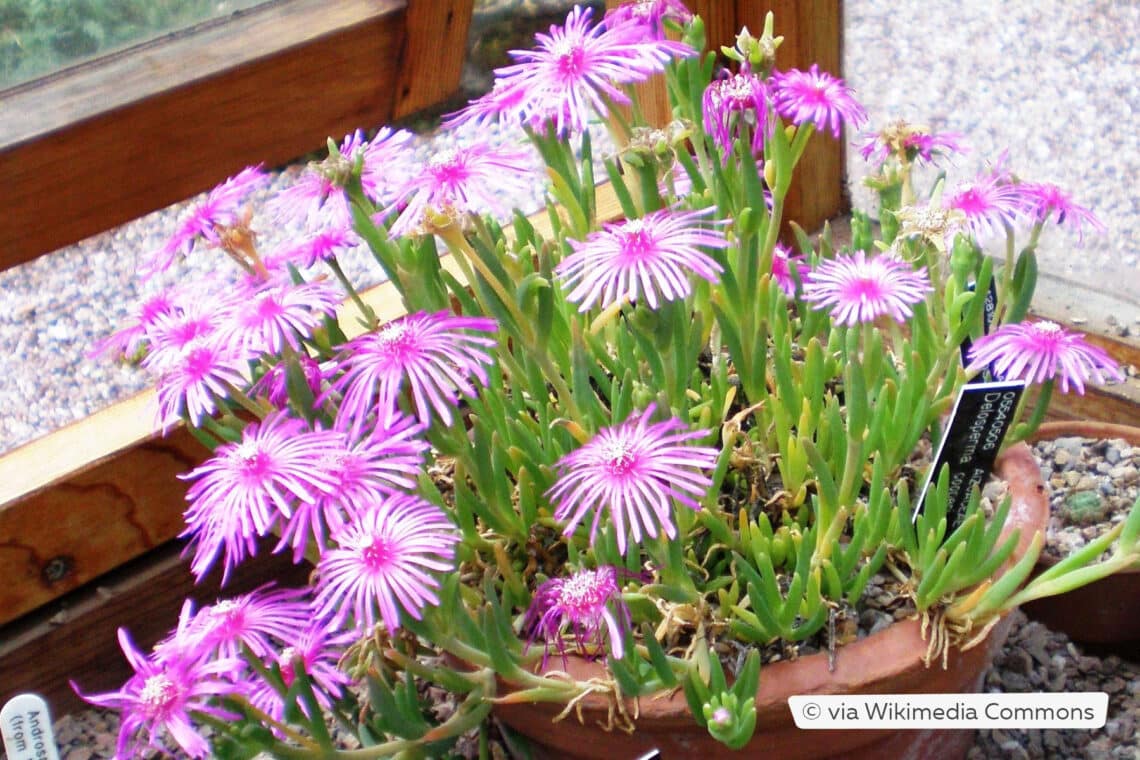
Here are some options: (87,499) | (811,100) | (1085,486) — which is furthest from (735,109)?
(87,499)

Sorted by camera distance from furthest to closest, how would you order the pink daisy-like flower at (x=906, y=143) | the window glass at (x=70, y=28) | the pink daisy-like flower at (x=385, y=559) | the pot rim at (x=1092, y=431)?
1. the pot rim at (x=1092, y=431)
2. the window glass at (x=70, y=28)
3. the pink daisy-like flower at (x=906, y=143)
4. the pink daisy-like flower at (x=385, y=559)

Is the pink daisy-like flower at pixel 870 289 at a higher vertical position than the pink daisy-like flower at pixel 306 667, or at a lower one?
higher

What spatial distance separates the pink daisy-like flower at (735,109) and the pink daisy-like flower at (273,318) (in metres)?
0.25

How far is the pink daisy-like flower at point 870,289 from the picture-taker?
2.02 feet

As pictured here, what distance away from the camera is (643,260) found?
1.84ft

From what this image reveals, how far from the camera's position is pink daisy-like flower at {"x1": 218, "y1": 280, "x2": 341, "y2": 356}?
58cm

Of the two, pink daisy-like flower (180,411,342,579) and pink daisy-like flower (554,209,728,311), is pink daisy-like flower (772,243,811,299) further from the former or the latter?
pink daisy-like flower (180,411,342,579)

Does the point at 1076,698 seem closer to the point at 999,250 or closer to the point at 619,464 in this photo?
the point at 619,464

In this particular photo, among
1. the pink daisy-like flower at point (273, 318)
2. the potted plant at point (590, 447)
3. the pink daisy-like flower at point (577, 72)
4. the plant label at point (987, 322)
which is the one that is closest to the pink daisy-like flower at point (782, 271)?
the potted plant at point (590, 447)

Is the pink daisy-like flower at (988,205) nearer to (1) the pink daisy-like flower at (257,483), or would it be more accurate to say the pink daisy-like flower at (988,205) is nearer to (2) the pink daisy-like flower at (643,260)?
(2) the pink daisy-like flower at (643,260)

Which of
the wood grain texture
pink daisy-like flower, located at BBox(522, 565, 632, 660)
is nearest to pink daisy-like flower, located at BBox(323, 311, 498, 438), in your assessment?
pink daisy-like flower, located at BBox(522, 565, 632, 660)

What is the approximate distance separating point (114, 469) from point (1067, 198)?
721 millimetres

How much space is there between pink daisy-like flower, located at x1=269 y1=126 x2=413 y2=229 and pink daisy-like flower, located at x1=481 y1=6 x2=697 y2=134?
0.08 metres

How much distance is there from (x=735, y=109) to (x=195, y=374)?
13.1 inches
